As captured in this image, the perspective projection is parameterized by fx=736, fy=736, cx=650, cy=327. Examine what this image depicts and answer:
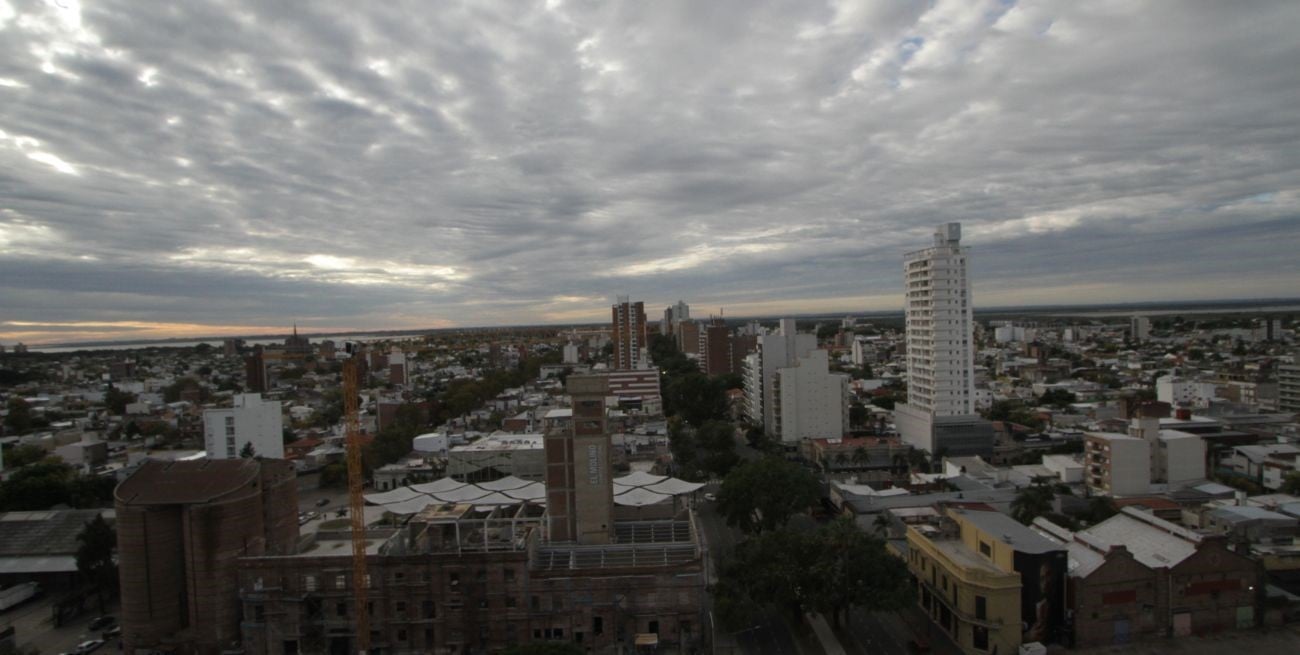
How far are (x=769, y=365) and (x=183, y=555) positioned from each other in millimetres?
57118

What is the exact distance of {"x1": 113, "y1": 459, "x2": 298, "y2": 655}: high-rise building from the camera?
2786cm

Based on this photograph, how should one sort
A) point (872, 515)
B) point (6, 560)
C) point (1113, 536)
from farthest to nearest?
point (872, 515)
point (6, 560)
point (1113, 536)

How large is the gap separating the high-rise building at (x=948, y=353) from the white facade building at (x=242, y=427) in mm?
55617

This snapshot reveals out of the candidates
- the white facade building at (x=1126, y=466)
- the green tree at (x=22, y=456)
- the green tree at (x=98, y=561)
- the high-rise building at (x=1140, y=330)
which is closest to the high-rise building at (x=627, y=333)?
the green tree at (x=22, y=456)

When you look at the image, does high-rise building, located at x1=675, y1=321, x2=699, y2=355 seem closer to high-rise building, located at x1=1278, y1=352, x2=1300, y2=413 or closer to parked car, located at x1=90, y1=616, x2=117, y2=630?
high-rise building, located at x1=1278, y1=352, x2=1300, y2=413

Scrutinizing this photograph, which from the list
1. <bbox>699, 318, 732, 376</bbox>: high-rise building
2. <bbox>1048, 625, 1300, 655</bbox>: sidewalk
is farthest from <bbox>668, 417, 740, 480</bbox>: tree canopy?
<bbox>699, 318, 732, 376</bbox>: high-rise building

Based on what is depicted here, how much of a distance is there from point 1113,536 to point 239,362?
19906cm

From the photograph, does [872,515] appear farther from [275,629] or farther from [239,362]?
[239,362]

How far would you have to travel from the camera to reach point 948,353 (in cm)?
5850

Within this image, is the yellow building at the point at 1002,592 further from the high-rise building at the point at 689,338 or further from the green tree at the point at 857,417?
the high-rise building at the point at 689,338

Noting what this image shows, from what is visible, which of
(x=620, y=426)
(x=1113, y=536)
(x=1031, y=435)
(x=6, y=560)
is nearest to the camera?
(x=1113, y=536)

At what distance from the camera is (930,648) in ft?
88.3

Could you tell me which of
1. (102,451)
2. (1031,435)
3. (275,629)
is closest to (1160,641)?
(275,629)

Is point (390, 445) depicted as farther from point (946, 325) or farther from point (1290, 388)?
point (1290, 388)
